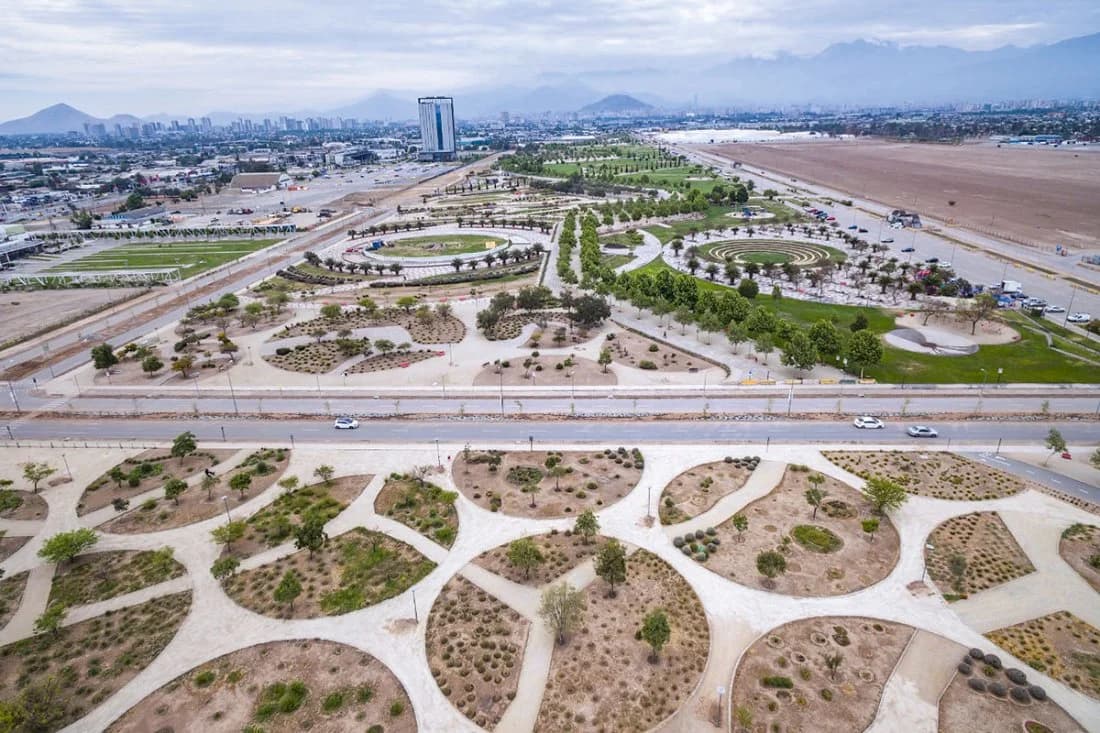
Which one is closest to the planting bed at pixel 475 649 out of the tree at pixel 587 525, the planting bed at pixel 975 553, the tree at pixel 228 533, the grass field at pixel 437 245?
the tree at pixel 587 525

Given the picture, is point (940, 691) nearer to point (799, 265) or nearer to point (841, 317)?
point (841, 317)

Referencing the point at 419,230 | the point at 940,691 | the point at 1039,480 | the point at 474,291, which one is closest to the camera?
the point at 940,691

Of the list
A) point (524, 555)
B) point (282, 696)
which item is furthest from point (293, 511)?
point (524, 555)

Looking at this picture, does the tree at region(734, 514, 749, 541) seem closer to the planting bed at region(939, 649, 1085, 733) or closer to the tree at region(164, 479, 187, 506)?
the planting bed at region(939, 649, 1085, 733)

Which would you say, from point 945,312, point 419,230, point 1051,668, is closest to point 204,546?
point 1051,668

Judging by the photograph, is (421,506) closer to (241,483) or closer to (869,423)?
(241,483)

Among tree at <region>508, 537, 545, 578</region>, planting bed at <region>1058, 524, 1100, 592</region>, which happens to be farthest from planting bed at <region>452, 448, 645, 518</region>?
planting bed at <region>1058, 524, 1100, 592</region>

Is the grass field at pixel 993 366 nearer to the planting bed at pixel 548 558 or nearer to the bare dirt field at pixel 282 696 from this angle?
the planting bed at pixel 548 558
